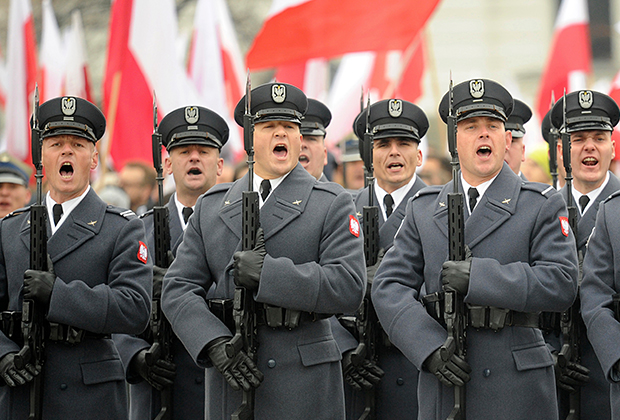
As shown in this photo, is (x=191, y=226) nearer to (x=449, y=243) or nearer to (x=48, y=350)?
(x=48, y=350)

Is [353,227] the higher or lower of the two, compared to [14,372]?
higher

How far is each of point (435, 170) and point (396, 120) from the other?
15.8ft

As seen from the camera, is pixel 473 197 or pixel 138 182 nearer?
pixel 473 197

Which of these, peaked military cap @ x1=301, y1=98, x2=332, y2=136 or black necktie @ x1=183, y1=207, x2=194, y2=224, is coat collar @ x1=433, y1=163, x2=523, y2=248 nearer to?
black necktie @ x1=183, y1=207, x2=194, y2=224

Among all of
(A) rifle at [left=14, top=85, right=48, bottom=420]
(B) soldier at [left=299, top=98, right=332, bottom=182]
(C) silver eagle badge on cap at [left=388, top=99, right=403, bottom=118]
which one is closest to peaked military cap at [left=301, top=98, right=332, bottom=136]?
(B) soldier at [left=299, top=98, right=332, bottom=182]

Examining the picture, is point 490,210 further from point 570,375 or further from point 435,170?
point 435,170

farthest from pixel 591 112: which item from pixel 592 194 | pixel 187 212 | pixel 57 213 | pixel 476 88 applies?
pixel 57 213

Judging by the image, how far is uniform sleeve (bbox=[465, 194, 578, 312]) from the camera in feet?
17.4

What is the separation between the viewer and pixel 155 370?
667 centimetres

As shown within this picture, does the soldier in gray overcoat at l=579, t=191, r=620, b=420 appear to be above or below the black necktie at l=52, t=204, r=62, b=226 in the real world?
below

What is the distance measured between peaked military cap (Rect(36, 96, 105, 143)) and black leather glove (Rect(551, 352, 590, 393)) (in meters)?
3.33

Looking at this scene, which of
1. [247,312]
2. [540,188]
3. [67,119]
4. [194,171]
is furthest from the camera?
[194,171]

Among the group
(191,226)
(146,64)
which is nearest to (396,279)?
(191,226)

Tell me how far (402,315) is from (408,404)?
174cm
